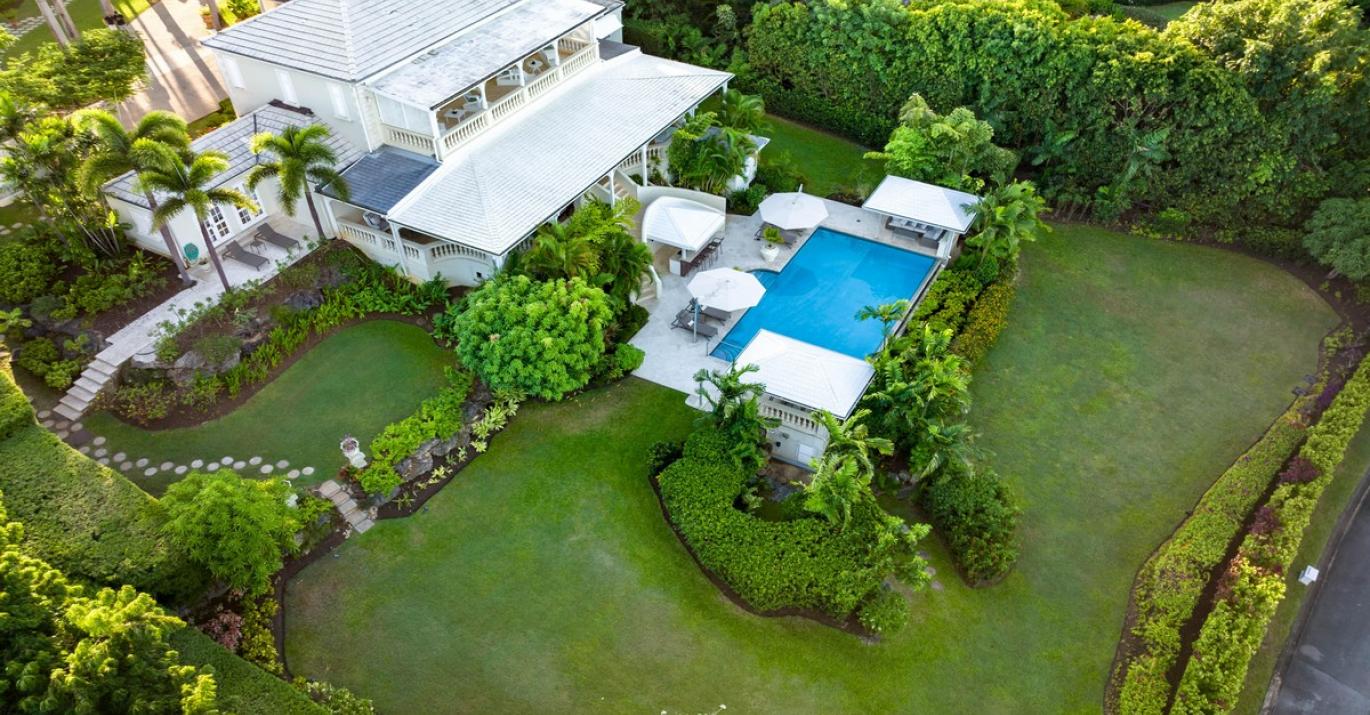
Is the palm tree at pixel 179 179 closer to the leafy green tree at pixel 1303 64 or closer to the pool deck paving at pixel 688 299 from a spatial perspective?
the pool deck paving at pixel 688 299

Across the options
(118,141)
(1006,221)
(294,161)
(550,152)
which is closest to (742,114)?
(550,152)

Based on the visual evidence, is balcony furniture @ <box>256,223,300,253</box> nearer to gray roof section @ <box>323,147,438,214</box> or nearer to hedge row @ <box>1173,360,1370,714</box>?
gray roof section @ <box>323,147,438,214</box>

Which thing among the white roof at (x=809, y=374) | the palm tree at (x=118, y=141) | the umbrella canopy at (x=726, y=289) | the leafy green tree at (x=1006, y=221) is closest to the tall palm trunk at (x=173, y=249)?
the palm tree at (x=118, y=141)

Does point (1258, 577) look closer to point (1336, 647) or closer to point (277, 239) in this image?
point (1336, 647)

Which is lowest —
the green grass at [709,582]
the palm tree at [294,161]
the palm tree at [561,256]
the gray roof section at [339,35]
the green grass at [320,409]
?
the green grass at [709,582]

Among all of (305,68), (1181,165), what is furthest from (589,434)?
(1181,165)

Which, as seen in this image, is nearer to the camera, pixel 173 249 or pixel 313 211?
pixel 173 249
